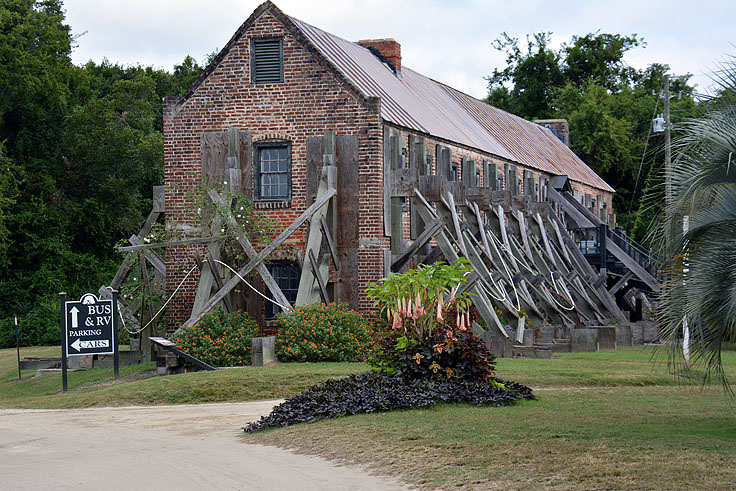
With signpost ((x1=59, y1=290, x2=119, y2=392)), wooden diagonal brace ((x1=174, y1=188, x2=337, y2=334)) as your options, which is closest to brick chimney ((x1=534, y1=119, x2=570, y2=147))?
wooden diagonal brace ((x1=174, y1=188, x2=337, y2=334))

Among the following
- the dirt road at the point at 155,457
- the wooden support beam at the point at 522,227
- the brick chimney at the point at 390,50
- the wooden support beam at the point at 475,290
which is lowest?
the dirt road at the point at 155,457

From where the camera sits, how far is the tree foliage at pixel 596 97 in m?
55.9

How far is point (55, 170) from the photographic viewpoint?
133 ft

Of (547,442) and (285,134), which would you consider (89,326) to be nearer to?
(285,134)

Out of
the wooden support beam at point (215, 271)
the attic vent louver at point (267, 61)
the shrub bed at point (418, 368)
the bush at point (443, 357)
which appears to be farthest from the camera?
the attic vent louver at point (267, 61)

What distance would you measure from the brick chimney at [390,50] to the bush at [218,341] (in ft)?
45.6

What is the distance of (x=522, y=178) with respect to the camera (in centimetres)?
3819

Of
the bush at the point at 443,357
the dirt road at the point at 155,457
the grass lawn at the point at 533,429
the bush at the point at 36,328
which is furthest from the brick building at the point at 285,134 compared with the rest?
the bush at the point at 36,328

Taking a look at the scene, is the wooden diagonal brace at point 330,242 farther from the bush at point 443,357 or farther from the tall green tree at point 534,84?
the tall green tree at point 534,84

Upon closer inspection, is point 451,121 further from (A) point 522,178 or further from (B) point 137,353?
(B) point 137,353

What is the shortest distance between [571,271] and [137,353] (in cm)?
1432

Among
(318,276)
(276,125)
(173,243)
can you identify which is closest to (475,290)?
(318,276)

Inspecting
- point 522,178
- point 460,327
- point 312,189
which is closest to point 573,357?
point 312,189

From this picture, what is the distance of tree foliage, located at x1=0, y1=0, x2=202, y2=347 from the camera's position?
3769cm
